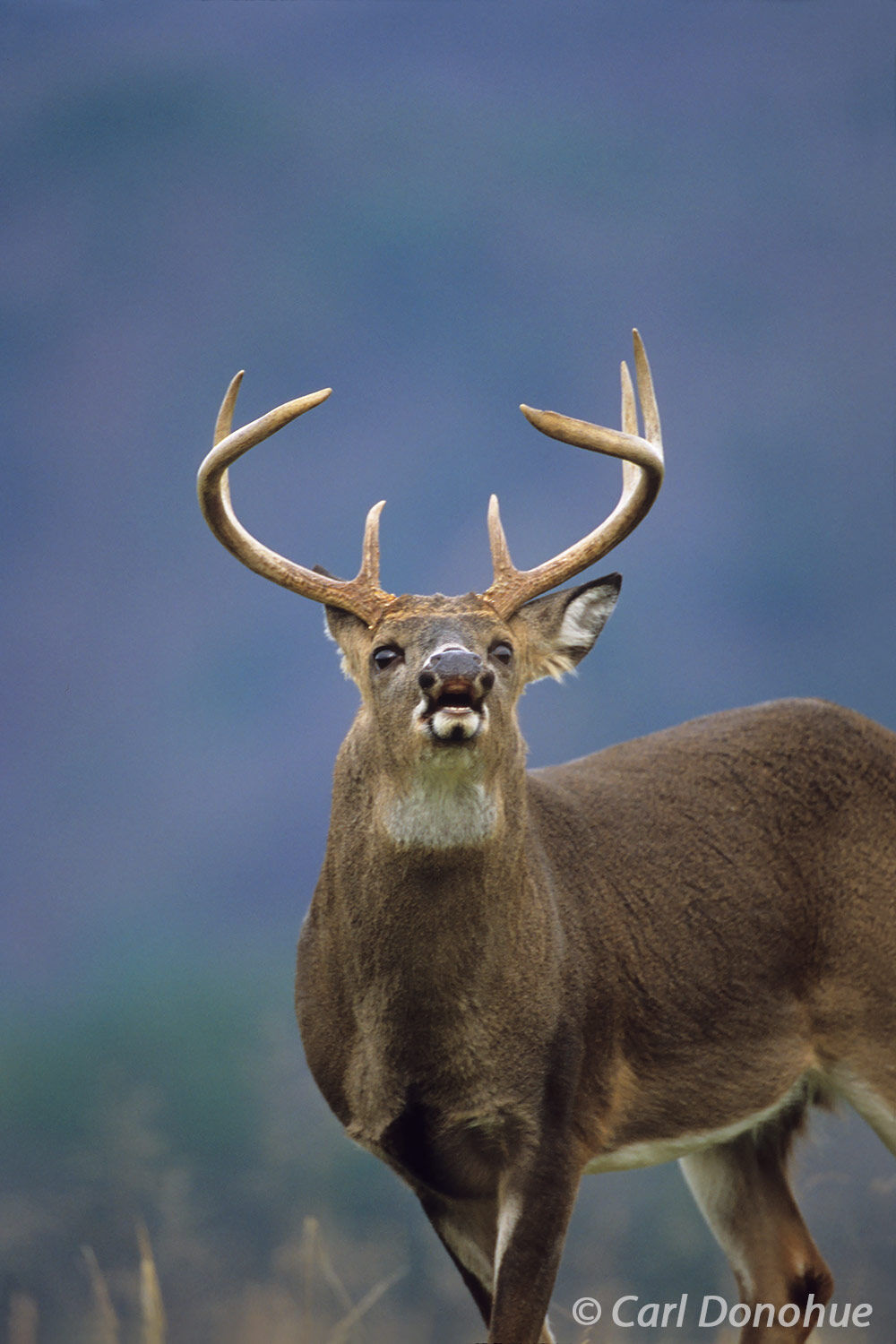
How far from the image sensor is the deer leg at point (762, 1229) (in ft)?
25.5

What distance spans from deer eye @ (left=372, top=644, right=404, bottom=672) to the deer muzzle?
1.44 feet

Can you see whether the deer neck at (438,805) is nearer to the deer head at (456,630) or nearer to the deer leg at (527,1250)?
the deer head at (456,630)

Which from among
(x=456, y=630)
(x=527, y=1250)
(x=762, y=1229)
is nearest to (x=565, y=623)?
(x=456, y=630)

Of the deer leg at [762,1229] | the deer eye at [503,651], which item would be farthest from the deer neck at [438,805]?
the deer leg at [762,1229]

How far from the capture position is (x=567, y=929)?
6.82m

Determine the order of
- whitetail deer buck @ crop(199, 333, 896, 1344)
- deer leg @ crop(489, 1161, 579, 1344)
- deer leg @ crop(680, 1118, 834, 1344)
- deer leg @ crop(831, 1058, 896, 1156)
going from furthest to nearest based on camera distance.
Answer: deer leg @ crop(680, 1118, 834, 1344), deer leg @ crop(831, 1058, 896, 1156), whitetail deer buck @ crop(199, 333, 896, 1344), deer leg @ crop(489, 1161, 579, 1344)

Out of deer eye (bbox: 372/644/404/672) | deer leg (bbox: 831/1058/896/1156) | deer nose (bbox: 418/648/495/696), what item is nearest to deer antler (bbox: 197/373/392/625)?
deer eye (bbox: 372/644/404/672)

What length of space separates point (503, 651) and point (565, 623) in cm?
52

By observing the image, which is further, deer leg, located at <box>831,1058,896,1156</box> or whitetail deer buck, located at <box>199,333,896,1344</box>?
deer leg, located at <box>831,1058,896,1156</box>

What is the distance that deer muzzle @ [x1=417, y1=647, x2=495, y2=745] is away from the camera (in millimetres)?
5832

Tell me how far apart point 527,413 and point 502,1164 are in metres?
2.98

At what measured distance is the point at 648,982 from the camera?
23.0ft

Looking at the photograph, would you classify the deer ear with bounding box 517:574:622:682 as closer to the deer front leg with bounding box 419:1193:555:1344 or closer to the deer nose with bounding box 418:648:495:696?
the deer nose with bounding box 418:648:495:696

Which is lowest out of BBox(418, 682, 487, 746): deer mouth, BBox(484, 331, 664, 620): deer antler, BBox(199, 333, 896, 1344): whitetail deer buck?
BBox(199, 333, 896, 1344): whitetail deer buck
